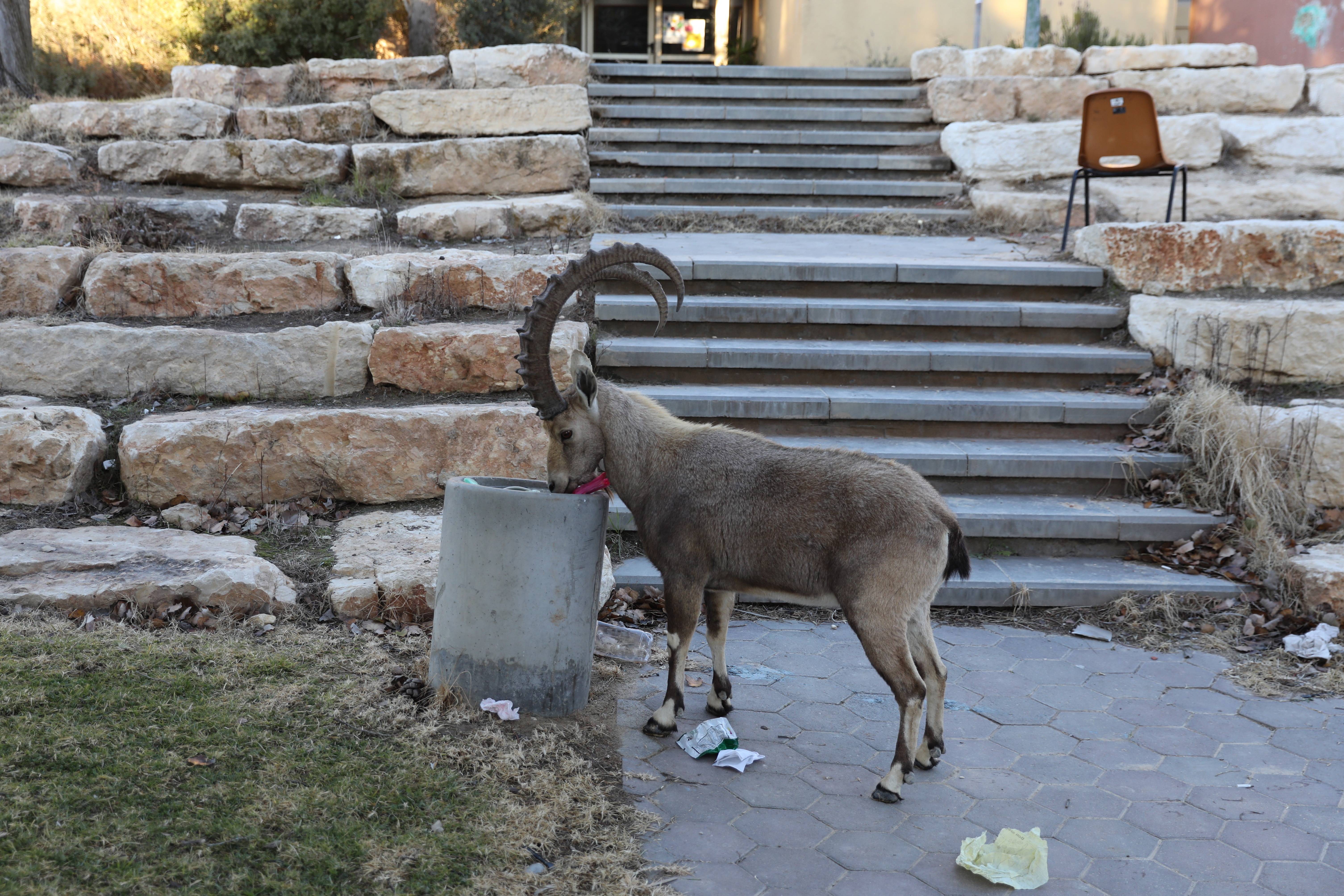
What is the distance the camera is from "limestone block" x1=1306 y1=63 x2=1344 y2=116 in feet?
36.1

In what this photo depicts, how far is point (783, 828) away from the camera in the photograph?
3584 mm

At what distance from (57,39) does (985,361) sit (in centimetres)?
1356

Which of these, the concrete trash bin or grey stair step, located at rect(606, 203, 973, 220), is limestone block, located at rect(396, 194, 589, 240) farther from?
the concrete trash bin

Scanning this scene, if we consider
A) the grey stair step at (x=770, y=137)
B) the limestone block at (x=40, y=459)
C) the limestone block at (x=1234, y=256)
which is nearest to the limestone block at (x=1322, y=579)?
the limestone block at (x=1234, y=256)

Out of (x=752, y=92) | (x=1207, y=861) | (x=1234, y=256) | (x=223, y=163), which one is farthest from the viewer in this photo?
(x=752, y=92)

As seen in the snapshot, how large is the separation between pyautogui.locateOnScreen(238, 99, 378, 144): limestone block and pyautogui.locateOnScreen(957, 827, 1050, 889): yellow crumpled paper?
953 centimetres

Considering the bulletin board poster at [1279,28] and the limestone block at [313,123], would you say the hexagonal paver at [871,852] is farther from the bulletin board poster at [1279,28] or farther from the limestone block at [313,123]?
the bulletin board poster at [1279,28]

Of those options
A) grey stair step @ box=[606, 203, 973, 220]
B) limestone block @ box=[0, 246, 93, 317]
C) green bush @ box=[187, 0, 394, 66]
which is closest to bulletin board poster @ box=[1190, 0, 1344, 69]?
grey stair step @ box=[606, 203, 973, 220]

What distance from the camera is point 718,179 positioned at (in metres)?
10.7

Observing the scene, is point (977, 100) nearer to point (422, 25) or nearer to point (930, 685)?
point (422, 25)

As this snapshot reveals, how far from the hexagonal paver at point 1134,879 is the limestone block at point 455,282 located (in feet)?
17.6

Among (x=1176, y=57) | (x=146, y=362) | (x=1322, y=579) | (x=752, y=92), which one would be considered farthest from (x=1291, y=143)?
(x=146, y=362)

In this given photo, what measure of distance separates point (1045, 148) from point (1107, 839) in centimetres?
910

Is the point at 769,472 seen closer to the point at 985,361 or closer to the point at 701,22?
the point at 985,361
